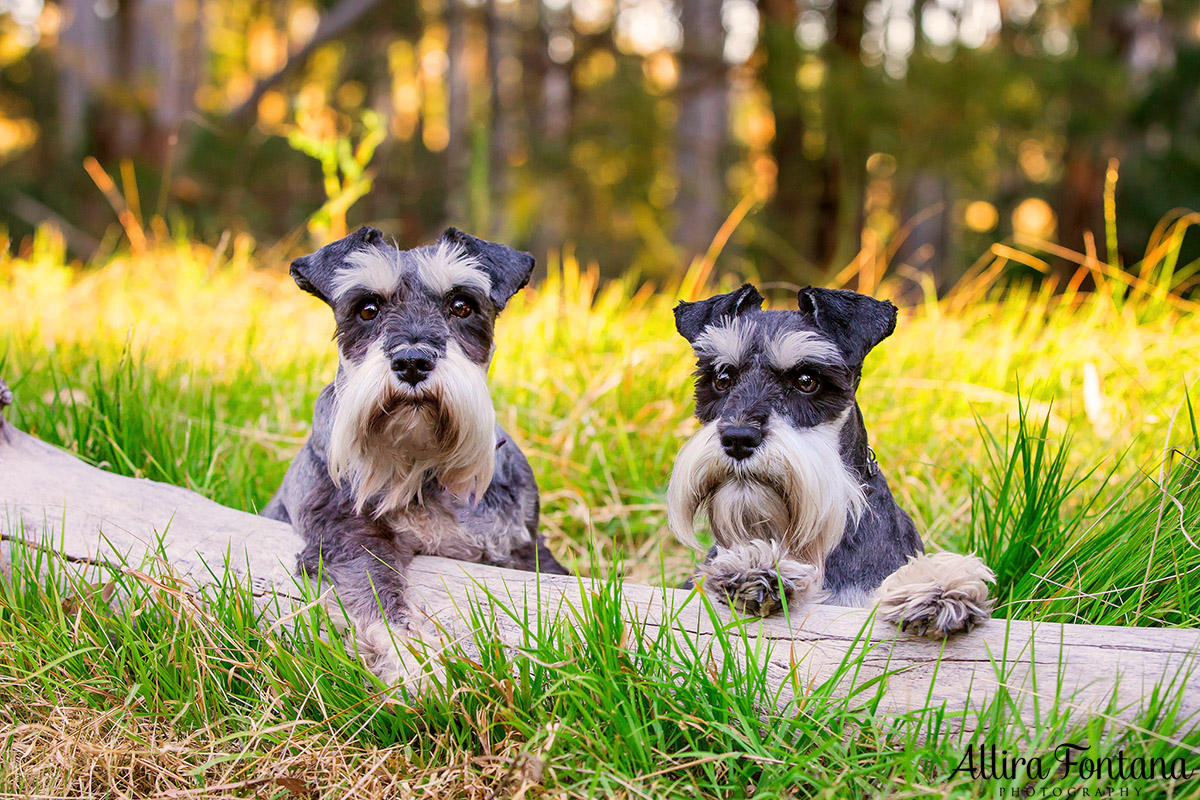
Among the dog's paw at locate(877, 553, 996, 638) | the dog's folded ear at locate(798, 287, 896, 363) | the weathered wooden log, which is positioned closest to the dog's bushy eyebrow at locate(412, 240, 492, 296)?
the weathered wooden log

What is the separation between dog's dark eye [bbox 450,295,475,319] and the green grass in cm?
101

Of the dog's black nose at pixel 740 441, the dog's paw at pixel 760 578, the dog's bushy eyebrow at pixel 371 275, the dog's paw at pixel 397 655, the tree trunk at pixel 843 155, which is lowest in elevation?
the dog's paw at pixel 397 655

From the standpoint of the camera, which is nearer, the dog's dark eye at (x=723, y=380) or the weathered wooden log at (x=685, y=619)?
the weathered wooden log at (x=685, y=619)

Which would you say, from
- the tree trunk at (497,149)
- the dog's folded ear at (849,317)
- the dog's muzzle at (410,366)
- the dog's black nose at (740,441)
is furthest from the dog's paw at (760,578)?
the tree trunk at (497,149)

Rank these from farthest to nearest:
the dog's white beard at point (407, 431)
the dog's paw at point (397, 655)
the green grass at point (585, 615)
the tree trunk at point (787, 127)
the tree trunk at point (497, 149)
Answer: the tree trunk at point (497, 149) < the tree trunk at point (787, 127) < the dog's white beard at point (407, 431) < the dog's paw at point (397, 655) < the green grass at point (585, 615)

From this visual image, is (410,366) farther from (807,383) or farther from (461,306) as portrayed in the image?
(807,383)

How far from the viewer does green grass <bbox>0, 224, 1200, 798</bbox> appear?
8.29ft

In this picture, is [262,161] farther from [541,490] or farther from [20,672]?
[20,672]

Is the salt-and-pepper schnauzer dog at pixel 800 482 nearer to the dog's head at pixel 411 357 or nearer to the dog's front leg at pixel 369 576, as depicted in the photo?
the dog's head at pixel 411 357

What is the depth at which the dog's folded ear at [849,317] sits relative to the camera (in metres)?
3.01

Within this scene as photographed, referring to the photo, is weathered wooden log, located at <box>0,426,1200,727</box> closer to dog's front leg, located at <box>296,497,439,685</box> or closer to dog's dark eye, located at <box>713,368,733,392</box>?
dog's front leg, located at <box>296,497,439,685</box>

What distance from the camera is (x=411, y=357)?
9.30 feet

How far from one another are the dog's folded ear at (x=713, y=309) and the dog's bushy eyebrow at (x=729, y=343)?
12 cm

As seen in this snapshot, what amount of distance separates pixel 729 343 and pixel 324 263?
151 cm
